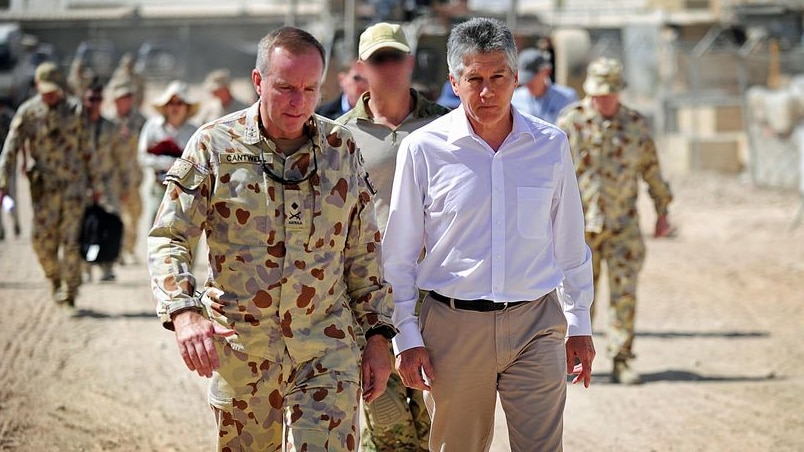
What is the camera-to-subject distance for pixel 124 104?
1627 cm

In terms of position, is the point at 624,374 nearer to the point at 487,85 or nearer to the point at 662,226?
the point at 662,226

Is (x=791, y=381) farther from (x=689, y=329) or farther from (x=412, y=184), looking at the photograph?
(x=412, y=184)

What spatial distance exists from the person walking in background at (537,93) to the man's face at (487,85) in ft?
19.1

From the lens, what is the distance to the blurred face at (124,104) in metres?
16.2

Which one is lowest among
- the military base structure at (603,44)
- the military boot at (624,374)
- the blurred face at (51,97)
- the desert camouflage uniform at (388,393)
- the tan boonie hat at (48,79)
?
the military boot at (624,374)

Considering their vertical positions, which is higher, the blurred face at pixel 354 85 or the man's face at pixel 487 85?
the blurred face at pixel 354 85

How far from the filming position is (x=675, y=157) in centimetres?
2609

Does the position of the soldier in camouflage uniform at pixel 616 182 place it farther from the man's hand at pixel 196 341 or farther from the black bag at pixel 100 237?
the man's hand at pixel 196 341

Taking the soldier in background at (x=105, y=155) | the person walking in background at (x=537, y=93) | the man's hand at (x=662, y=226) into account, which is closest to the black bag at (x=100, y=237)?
the soldier in background at (x=105, y=155)

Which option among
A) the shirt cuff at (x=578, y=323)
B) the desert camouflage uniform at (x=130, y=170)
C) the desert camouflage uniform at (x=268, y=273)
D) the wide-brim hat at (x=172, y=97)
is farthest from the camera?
the desert camouflage uniform at (x=130, y=170)

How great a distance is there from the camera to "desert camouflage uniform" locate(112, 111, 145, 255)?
15852mm

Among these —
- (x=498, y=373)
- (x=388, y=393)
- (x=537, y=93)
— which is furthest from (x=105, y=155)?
(x=498, y=373)

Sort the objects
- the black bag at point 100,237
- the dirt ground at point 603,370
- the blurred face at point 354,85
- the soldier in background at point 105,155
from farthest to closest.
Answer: the soldier in background at point 105,155 < the black bag at point 100,237 < the blurred face at point 354,85 < the dirt ground at point 603,370

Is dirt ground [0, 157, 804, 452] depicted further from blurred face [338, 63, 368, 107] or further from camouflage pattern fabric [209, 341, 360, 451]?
camouflage pattern fabric [209, 341, 360, 451]
